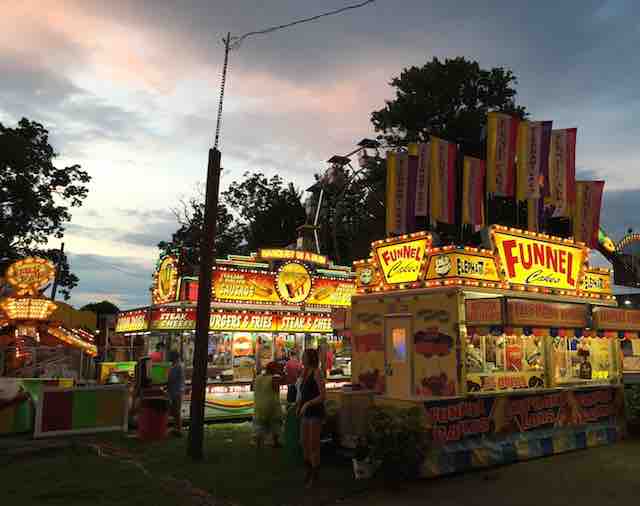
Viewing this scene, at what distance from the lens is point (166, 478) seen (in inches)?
318

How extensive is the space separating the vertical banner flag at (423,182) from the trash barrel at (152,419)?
278 inches

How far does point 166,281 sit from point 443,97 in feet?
74.0

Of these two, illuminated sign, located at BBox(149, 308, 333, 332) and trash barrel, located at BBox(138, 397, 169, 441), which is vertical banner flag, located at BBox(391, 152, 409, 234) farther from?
trash barrel, located at BBox(138, 397, 169, 441)

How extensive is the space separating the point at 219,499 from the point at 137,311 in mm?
12653

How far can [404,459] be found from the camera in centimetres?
749

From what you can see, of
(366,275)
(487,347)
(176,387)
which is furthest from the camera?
(176,387)

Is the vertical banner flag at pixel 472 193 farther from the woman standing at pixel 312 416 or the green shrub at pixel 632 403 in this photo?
the woman standing at pixel 312 416

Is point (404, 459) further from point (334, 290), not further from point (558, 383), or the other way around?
point (334, 290)

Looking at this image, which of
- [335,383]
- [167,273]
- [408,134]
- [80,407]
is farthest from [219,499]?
[408,134]

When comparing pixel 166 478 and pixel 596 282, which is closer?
pixel 166 478

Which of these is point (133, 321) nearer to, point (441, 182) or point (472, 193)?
point (441, 182)

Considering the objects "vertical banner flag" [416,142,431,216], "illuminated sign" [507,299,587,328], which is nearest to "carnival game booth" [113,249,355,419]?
"vertical banner flag" [416,142,431,216]

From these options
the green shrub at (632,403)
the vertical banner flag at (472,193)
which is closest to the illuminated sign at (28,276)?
the vertical banner flag at (472,193)

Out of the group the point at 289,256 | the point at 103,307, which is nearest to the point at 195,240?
the point at 289,256
